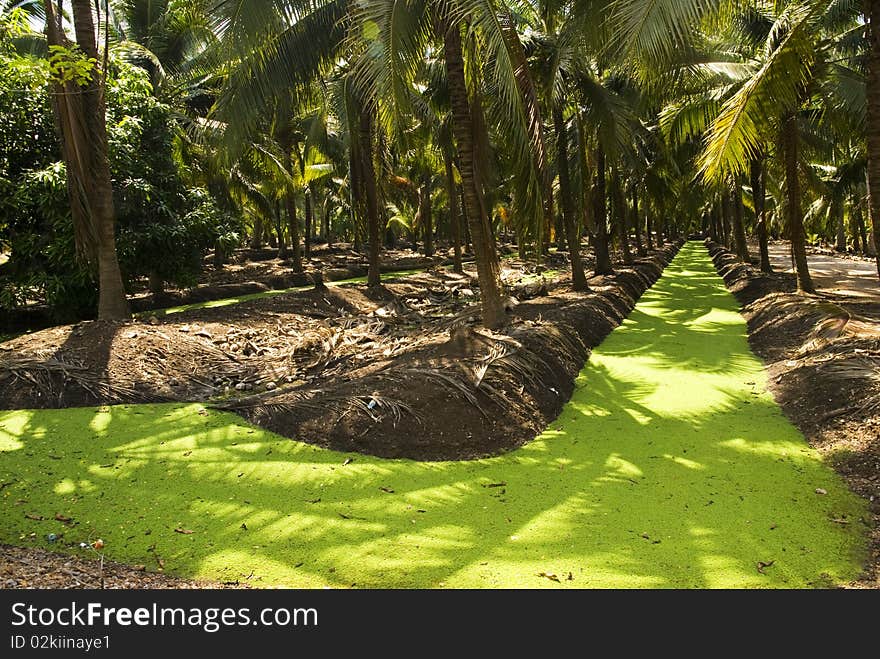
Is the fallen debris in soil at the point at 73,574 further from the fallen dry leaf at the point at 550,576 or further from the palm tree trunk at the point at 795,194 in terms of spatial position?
the palm tree trunk at the point at 795,194

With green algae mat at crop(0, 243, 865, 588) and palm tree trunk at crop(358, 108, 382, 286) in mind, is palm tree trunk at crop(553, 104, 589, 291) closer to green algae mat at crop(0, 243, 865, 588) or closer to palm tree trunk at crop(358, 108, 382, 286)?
palm tree trunk at crop(358, 108, 382, 286)

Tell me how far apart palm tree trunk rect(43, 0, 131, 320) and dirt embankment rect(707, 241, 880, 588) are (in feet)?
30.4

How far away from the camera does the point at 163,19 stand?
56.7ft

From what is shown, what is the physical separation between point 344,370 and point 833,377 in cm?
578

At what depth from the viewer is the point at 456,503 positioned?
4480 millimetres

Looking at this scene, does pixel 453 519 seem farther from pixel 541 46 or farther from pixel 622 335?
pixel 541 46

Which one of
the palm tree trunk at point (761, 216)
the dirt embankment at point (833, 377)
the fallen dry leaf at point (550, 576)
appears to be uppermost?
the palm tree trunk at point (761, 216)

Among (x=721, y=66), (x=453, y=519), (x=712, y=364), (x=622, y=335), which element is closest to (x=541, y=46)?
(x=721, y=66)

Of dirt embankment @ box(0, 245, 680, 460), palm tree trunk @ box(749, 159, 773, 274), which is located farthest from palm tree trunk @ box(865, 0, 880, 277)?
palm tree trunk @ box(749, 159, 773, 274)

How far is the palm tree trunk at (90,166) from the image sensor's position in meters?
Result: 8.23

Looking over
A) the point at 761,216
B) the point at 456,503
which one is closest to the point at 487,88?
the point at 456,503

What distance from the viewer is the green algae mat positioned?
140 inches

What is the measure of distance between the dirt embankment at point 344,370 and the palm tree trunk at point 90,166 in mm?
948

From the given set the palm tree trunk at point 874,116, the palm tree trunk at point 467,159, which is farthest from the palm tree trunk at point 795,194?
the palm tree trunk at point 467,159
